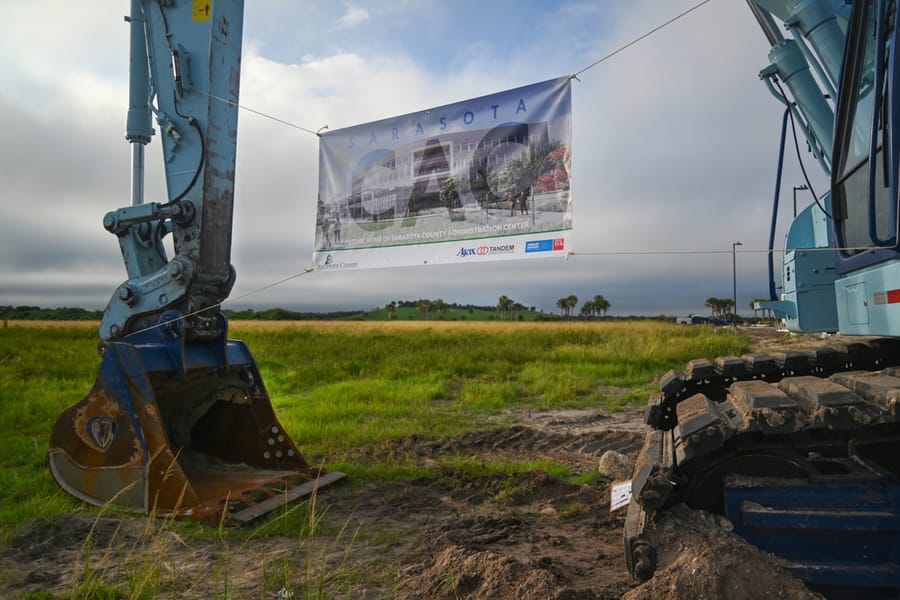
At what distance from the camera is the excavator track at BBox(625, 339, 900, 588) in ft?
8.43

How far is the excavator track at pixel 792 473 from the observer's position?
2.57m

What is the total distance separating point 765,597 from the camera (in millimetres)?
2490

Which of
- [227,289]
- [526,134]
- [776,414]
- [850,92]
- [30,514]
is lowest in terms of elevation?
[30,514]

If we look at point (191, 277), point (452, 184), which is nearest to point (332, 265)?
point (191, 277)

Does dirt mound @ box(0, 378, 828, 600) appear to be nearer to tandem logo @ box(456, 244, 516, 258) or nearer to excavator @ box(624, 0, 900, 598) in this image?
excavator @ box(624, 0, 900, 598)

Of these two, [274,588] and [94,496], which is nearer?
[274,588]

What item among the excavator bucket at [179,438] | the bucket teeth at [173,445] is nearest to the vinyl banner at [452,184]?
the excavator bucket at [179,438]

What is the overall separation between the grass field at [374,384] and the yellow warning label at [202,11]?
13.0 ft

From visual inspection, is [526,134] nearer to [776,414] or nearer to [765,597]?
[776,414]

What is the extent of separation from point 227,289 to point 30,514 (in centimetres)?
215

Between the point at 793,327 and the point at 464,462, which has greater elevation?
the point at 793,327

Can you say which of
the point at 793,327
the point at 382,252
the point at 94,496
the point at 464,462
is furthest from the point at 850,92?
the point at 94,496

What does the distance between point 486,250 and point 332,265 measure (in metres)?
1.60

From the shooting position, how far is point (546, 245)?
15.3 ft
